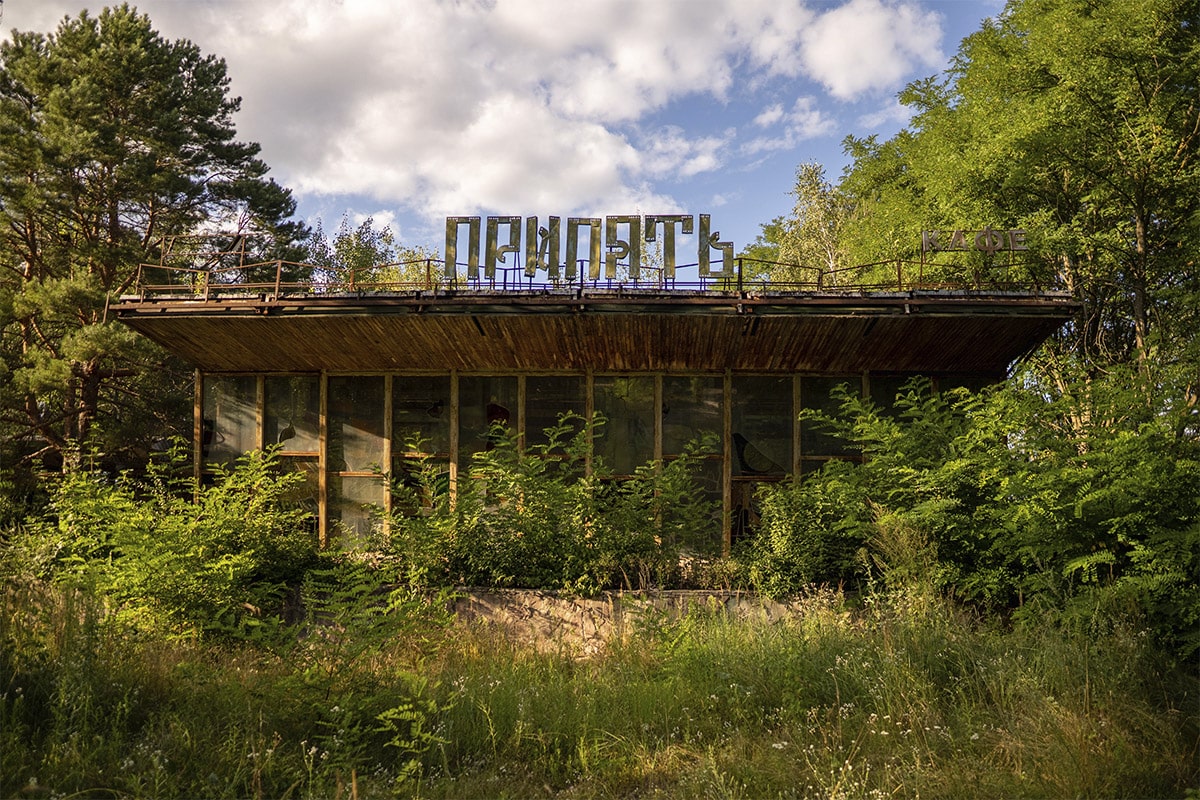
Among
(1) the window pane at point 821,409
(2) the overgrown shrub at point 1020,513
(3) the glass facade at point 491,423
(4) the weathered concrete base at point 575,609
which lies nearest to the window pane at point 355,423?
(3) the glass facade at point 491,423

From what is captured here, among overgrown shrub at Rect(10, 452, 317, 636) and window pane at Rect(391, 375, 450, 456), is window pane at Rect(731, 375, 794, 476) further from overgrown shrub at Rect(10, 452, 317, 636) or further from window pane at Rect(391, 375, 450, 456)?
overgrown shrub at Rect(10, 452, 317, 636)

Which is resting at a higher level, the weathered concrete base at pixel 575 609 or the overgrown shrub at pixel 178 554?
the overgrown shrub at pixel 178 554

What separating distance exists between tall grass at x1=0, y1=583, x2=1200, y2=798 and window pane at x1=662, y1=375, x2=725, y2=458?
7421 mm

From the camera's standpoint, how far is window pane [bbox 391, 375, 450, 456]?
1491 centimetres

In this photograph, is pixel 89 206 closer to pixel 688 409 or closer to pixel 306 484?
pixel 306 484

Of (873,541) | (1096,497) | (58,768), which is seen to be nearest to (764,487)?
(873,541)

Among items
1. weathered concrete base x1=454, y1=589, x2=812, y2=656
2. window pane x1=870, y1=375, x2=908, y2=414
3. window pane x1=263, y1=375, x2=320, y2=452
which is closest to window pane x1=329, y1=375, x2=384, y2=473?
window pane x1=263, y1=375, x2=320, y2=452

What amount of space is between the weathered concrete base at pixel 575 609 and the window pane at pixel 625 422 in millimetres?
4940

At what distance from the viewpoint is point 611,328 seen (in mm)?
13758

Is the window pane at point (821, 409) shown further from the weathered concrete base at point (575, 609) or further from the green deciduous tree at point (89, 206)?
the green deciduous tree at point (89, 206)

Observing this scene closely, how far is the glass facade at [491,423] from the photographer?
14508mm

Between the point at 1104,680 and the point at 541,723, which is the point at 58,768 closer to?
the point at 541,723

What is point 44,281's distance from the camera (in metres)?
18.8

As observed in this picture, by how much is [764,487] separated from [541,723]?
7.66m
